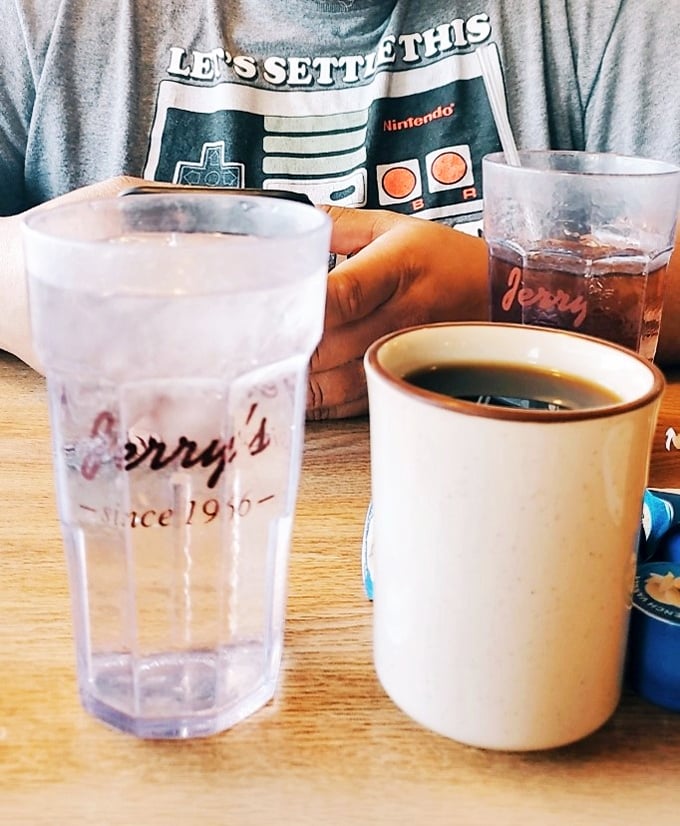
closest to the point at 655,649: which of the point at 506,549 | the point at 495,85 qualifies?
the point at 506,549

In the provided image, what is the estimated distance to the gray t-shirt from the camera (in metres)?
1.25

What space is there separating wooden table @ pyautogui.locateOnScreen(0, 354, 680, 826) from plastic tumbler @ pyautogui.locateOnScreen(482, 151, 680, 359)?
304 mm

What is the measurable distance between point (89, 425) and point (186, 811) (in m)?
0.16

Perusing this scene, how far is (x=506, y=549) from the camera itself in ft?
1.18

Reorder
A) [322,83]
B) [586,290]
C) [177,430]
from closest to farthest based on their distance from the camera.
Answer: [177,430], [586,290], [322,83]

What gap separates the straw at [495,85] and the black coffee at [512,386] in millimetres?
904

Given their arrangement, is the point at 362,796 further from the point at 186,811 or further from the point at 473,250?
the point at 473,250

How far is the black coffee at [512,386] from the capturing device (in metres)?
0.41

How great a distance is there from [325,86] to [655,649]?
103cm

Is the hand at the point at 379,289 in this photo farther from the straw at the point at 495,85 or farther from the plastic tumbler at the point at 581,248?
the straw at the point at 495,85

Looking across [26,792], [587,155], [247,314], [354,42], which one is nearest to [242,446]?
[247,314]

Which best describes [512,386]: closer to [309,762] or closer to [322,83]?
[309,762]

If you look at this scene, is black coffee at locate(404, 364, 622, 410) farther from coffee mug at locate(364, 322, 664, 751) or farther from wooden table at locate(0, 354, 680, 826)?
wooden table at locate(0, 354, 680, 826)

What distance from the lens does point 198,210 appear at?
1.36 feet
